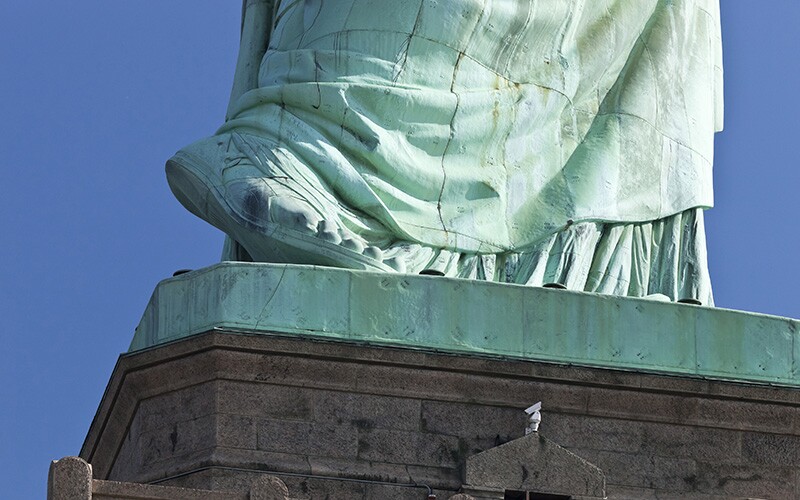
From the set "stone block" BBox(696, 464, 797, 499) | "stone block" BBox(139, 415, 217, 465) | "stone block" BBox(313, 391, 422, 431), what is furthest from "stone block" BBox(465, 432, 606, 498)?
"stone block" BBox(139, 415, 217, 465)

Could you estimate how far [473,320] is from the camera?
1628 centimetres

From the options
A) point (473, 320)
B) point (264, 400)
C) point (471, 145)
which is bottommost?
point (264, 400)

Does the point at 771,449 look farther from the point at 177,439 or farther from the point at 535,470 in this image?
the point at 177,439

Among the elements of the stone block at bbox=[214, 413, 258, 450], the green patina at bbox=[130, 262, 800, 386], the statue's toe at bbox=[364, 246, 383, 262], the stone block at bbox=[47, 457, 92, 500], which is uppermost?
the statue's toe at bbox=[364, 246, 383, 262]

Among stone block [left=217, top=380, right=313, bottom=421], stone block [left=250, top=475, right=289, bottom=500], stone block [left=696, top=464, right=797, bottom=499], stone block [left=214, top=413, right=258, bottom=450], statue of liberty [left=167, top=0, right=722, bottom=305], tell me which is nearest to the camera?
stone block [left=250, top=475, right=289, bottom=500]

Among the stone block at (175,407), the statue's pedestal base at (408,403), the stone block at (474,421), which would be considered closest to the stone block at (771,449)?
the statue's pedestal base at (408,403)

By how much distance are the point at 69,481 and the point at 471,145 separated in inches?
164

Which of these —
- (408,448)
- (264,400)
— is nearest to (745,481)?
(408,448)

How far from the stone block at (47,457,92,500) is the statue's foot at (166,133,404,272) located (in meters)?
2.61

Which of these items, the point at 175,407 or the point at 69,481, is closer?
the point at 69,481

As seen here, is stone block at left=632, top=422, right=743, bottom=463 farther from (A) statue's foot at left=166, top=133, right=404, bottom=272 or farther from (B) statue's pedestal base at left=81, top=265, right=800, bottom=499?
(A) statue's foot at left=166, top=133, right=404, bottom=272

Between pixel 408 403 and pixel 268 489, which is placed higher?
pixel 408 403

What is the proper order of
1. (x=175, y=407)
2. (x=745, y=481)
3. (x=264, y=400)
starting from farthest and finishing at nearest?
(x=745, y=481) < (x=175, y=407) < (x=264, y=400)

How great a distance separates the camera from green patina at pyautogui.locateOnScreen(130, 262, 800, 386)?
16.0 meters
